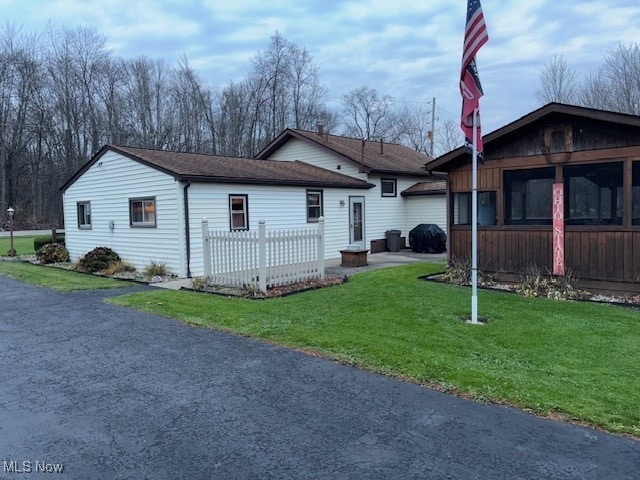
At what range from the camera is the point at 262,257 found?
31.1 ft

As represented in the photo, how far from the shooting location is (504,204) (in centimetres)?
1054

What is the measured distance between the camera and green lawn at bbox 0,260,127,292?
11149 millimetres

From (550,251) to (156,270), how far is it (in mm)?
9335

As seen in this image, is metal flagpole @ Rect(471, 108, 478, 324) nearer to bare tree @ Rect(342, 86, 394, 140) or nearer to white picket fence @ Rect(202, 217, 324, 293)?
white picket fence @ Rect(202, 217, 324, 293)

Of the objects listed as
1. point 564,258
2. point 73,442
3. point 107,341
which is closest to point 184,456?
point 73,442

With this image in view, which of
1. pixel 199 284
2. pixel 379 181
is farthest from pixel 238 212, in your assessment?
pixel 379 181

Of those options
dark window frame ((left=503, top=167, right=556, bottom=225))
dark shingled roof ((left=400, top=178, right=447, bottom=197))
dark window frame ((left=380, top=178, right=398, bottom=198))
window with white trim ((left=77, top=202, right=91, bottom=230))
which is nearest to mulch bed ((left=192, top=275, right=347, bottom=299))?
dark window frame ((left=503, top=167, right=556, bottom=225))

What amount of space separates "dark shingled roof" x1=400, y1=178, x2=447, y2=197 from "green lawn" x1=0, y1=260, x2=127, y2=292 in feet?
38.1

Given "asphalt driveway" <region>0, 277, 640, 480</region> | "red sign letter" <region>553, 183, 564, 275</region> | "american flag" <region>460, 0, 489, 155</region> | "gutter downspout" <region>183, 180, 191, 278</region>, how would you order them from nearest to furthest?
"asphalt driveway" <region>0, 277, 640, 480</region>
"american flag" <region>460, 0, 489, 155</region>
"red sign letter" <region>553, 183, 564, 275</region>
"gutter downspout" <region>183, 180, 191, 278</region>

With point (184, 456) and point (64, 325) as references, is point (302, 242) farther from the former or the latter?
point (184, 456)

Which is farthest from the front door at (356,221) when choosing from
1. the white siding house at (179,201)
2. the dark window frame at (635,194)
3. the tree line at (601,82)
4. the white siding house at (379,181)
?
the tree line at (601,82)

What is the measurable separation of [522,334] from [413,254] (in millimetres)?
11256

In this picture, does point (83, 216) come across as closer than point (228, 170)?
No

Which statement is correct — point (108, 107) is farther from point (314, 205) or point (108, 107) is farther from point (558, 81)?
point (558, 81)
